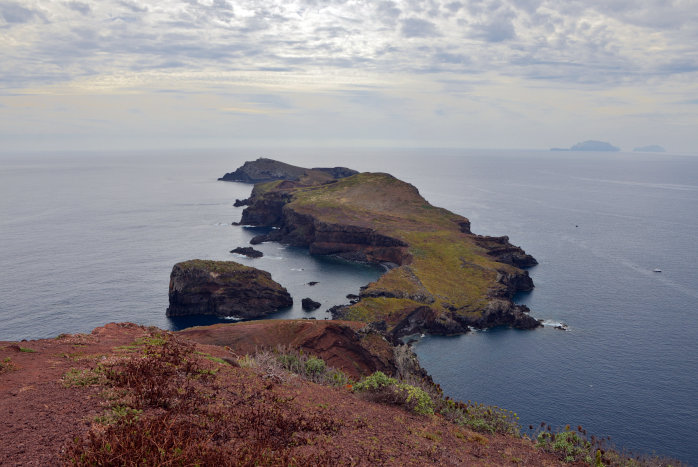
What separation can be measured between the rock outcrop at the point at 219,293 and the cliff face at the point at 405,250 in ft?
48.5

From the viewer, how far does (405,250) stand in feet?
364

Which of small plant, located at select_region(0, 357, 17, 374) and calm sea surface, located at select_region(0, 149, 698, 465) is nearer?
small plant, located at select_region(0, 357, 17, 374)

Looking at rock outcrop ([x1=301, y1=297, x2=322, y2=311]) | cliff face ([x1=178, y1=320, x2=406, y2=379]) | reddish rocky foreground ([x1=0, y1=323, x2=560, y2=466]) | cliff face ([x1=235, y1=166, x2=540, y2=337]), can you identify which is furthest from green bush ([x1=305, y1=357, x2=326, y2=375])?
rock outcrop ([x1=301, y1=297, x2=322, y2=311])

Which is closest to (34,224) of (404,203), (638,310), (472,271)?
(404,203)

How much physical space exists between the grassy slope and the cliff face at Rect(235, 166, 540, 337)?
20 centimetres

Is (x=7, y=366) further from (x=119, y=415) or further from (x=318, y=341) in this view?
(x=318, y=341)

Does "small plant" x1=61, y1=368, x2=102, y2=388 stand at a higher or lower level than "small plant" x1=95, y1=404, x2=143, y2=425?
lower

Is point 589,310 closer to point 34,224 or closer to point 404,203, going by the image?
point 404,203

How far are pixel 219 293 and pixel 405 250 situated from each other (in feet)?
160

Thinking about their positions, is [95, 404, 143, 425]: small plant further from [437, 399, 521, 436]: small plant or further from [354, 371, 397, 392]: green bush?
[437, 399, 521, 436]: small plant

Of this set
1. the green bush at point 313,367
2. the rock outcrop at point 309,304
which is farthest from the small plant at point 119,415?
the rock outcrop at point 309,304

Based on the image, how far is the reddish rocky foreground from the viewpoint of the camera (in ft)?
36.8

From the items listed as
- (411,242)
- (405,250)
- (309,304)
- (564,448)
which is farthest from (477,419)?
(411,242)

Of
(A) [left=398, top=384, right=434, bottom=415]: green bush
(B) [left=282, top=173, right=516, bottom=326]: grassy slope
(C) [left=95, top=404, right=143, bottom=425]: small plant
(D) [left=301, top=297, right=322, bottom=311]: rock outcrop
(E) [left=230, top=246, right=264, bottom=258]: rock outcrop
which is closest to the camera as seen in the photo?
(C) [left=95, top=404, right=143, bottom=425]: small plant
